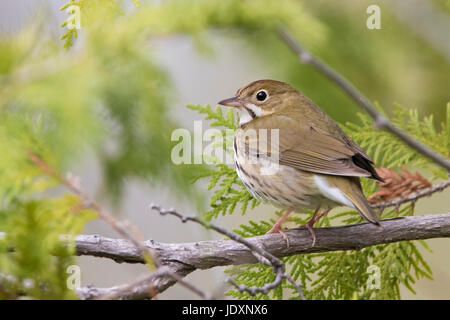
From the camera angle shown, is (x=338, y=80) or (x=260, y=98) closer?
(x=338, y=80)

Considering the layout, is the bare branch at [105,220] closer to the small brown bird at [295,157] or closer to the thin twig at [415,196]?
the small brown bird at [295,157]

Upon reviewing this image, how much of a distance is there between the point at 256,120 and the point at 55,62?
1.35 metres

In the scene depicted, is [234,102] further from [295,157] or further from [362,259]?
[362,259]

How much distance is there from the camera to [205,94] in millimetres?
6539

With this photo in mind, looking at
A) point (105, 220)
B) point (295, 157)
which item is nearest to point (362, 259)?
point (295, 157)

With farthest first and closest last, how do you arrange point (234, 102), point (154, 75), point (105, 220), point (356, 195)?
1. point (154, 75)
2. point (234, 102)
3. point (356, 195)
4. point (105, 220)

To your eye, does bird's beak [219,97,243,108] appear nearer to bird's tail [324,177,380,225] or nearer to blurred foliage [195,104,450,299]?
blurred foliage [195,104,450,299]

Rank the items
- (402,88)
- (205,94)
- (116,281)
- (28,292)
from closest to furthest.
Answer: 1. (28,292)
2. (402,88)
3. (116,281)
4. (205,94)

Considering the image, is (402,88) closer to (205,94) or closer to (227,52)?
(227,52)

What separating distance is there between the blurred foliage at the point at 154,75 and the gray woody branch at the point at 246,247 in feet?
1.10

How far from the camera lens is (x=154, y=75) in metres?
3.62

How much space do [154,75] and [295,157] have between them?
3.82ft

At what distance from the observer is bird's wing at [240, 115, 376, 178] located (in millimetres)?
2824
